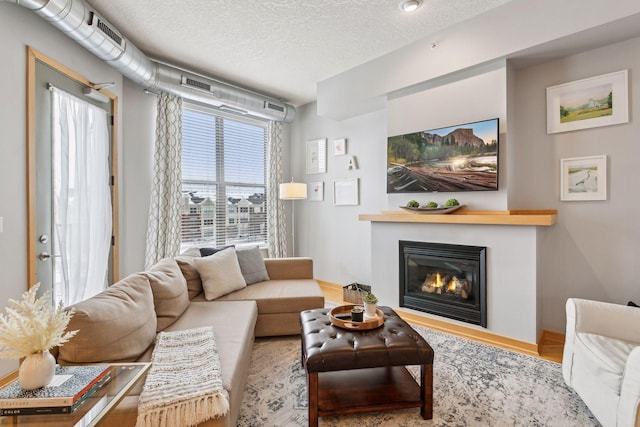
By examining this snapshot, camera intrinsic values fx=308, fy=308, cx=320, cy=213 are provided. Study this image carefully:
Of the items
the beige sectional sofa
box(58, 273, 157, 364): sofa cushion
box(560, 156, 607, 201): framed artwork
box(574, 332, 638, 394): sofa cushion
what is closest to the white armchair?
box(574, 332, 638, 394): sofa cushion

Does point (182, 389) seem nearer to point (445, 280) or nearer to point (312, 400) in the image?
point (312, 400)

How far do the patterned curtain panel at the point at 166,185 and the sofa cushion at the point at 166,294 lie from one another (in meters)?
1.40

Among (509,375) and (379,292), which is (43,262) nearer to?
(379,292)

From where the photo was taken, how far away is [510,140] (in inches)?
116

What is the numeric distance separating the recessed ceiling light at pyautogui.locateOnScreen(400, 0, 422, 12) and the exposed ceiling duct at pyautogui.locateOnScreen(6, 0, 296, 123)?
2.50m

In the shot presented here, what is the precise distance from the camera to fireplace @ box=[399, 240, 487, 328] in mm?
2969

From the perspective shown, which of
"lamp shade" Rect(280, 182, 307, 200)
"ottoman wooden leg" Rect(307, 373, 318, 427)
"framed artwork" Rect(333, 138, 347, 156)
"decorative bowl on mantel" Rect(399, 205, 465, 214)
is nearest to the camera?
"ottoman wooden leg" Rect(307, 373, 318, 427)

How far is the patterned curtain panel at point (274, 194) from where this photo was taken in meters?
5.15

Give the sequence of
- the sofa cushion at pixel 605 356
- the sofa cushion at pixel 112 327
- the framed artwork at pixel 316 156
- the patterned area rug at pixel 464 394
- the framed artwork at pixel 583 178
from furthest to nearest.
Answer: the framed artwork at pixel 316 156 < the framed artwork at pixel 583 178 < the patterned area rug at pixel 464 394 < the sofa cushion at pixel 605 356 < the sofa cushion at pixel 112 327

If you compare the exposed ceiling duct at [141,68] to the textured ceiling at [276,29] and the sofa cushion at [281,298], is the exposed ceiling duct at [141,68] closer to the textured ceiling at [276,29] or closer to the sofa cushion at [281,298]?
the textured ceiling at [276,29]

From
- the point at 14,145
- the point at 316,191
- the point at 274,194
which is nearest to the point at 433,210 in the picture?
the point at 316,191

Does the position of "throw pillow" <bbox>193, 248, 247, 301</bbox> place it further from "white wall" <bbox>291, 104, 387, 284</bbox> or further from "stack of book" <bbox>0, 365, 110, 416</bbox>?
"white wall" <bbox>291, 104, 387, 284</bbox>

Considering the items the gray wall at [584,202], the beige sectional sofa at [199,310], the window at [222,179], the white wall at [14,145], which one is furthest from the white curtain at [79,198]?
the gray wall at [584,202]

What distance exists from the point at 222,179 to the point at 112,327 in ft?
11.2
